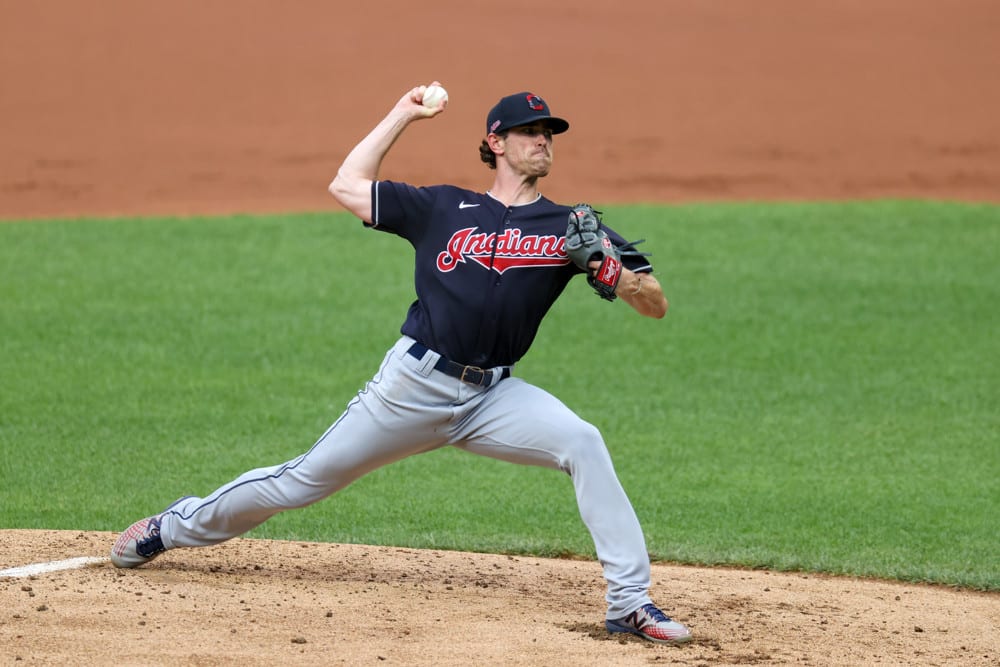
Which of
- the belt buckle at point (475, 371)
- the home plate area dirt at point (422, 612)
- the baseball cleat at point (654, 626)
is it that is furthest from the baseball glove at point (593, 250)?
the home plate area dirt at point (422, 612)

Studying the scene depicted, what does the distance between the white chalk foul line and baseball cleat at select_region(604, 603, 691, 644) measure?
2170mm

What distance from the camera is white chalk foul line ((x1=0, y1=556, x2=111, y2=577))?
208 inches

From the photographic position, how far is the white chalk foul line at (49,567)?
5277 millimetres

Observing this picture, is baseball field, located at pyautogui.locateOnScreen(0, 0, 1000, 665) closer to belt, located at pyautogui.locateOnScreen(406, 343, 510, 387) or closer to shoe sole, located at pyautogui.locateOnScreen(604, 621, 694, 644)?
shoe sole, located at pyautogui.locateOnScreen(604, 621, 694, 644)

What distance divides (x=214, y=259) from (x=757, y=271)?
540cm

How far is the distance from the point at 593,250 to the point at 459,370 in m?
0.66

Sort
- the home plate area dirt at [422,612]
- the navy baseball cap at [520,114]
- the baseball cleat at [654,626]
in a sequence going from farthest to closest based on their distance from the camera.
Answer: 1. the navy baseball cap at [520,114]
2. the baseball cleat at [654,626]
3. the home plate area dirt at [422,612]

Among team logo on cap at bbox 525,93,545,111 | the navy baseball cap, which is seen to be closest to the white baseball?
the navy baseball cap

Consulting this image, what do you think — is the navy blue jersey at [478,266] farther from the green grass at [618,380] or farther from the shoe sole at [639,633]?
the green grass at [618,380]

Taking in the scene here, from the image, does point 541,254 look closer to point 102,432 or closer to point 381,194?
point 381,194

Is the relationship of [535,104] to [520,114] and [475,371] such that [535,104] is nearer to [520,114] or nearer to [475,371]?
[520,114]

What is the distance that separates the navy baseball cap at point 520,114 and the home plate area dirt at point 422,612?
1.81 metres

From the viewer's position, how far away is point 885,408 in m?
9.53

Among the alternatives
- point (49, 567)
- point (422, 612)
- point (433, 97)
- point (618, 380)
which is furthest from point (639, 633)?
point (618, 380)
